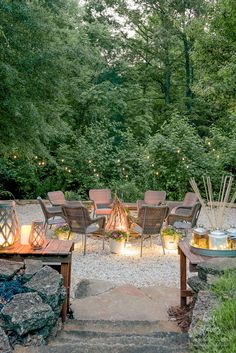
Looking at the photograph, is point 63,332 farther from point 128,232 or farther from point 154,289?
point 128,232

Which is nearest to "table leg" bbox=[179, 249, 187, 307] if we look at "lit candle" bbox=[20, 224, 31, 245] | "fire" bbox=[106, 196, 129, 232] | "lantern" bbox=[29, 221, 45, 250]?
"lantern" bbox=[29, 221, 45, 250]

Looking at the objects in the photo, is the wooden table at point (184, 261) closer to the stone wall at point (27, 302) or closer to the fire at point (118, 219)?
the stone wall at point (27, 302)

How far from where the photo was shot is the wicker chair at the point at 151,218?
17.7ft

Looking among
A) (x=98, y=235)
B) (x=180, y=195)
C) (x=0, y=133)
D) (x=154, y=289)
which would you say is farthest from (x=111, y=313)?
(x=180, y=195)

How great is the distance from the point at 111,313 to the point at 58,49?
5191 mm

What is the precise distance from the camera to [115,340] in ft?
6.37

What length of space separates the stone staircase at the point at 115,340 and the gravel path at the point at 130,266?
180 centimetres

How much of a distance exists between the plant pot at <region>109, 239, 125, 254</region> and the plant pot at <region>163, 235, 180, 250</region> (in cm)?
70

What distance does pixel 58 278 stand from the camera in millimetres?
2252

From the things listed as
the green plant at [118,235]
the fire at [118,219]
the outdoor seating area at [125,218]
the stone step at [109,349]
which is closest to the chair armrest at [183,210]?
the outdoor seating area at [125,218]

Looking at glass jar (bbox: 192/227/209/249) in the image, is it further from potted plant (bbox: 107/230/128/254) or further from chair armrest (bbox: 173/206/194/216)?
chair armrest (bbox: 173/206/194/216)

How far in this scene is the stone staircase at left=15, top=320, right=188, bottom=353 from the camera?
1.64m

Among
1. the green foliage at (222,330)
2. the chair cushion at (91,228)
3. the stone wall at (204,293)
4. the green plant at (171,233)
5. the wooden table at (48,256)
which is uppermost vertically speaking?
the green foliage at (222,330)

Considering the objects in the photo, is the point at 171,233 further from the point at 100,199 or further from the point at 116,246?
the point at 100,199
